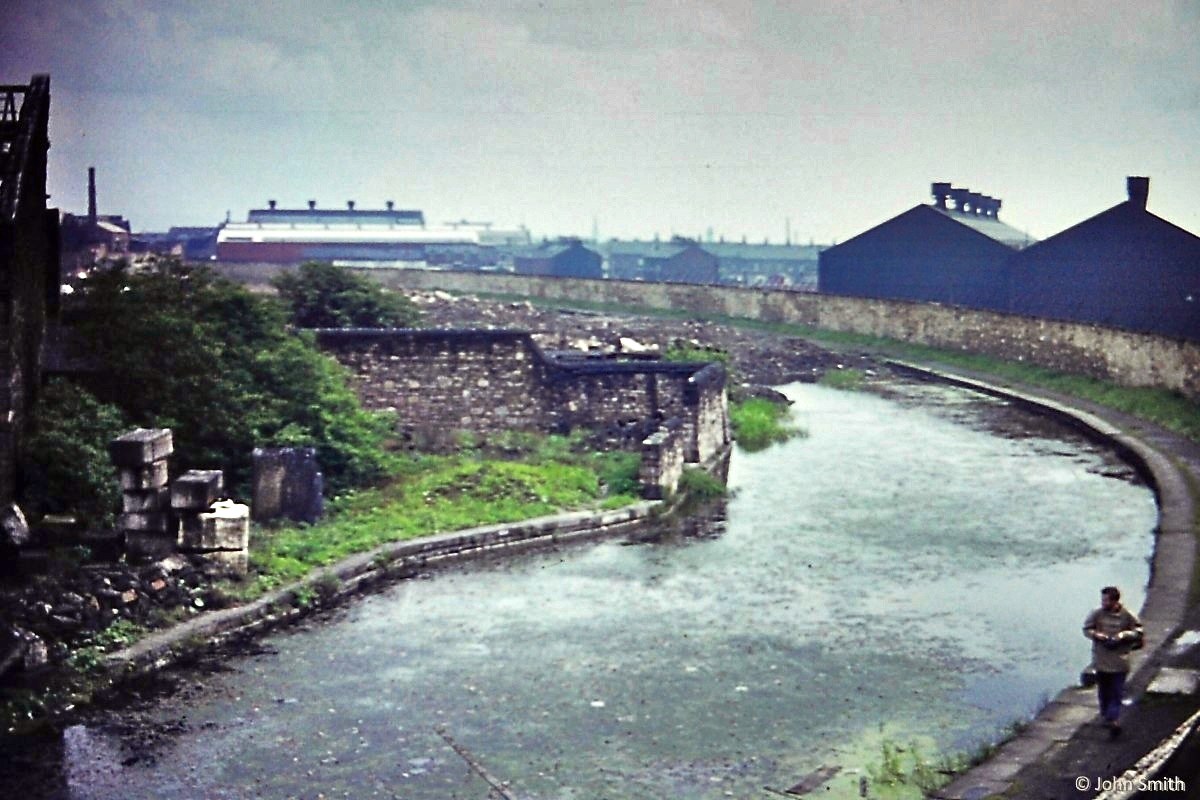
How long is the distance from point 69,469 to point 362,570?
3.28m

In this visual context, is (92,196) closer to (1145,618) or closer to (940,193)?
(940,193)

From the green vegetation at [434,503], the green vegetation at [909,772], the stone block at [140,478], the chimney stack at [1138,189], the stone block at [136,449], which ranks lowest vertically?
the green vegetation at [909,772]

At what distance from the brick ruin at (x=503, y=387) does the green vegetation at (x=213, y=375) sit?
1875mm

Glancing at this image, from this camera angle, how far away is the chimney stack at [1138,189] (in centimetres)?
4578

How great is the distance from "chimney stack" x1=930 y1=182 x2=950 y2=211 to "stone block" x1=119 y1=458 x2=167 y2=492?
51.6m

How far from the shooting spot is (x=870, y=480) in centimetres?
2152

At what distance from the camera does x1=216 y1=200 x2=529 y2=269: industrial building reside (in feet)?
286

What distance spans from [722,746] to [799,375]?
28321 millimetres

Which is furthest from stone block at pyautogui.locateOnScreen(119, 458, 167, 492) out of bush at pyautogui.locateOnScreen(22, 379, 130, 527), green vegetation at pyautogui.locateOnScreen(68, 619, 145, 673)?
green vegetation at pyautogui.locateOnScreen(68, 619, 145, 673)

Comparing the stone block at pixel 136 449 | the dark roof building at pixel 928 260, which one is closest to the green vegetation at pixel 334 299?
the stone block at pixel 136 449

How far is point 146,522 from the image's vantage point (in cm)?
1386

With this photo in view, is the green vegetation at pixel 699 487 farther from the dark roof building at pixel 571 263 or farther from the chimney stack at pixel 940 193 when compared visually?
the dark roof building at pixel 571 263

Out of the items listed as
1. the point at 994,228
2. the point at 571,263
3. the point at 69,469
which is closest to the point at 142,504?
the point at 69,469

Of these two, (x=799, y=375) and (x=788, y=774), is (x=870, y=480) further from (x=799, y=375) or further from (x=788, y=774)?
(x=799, y=375)
